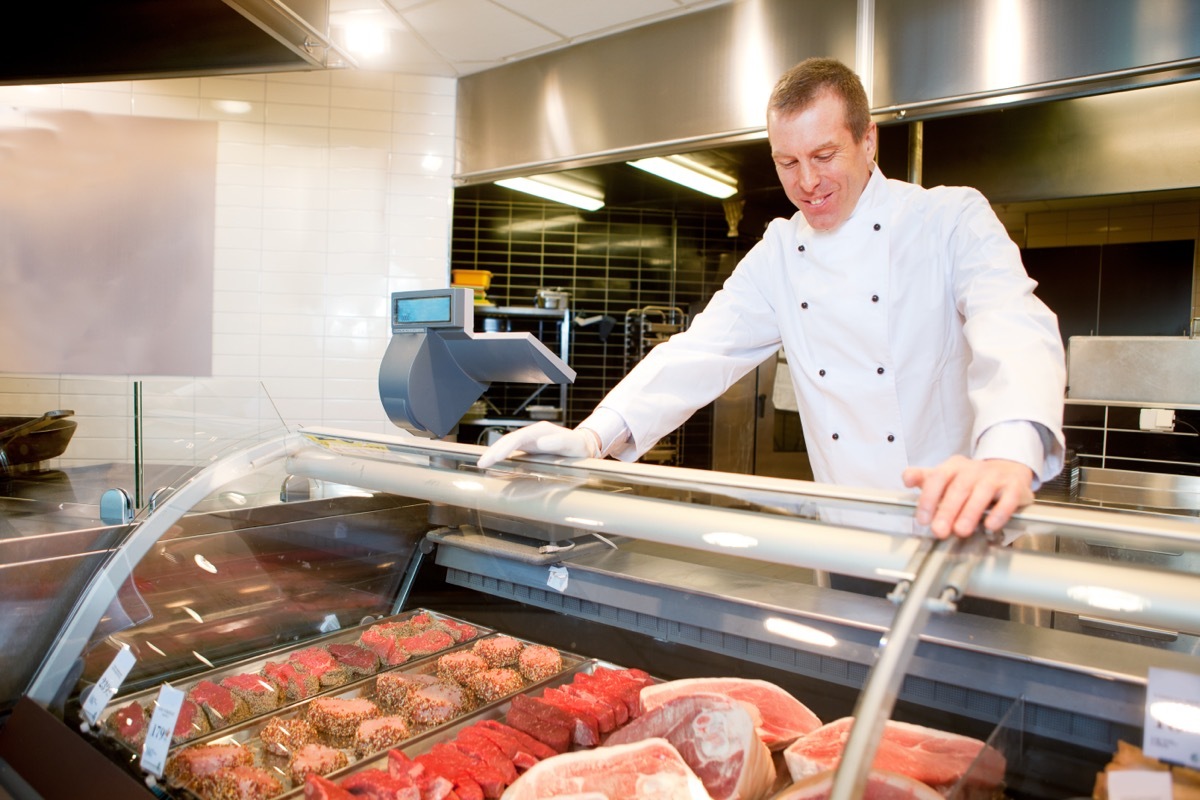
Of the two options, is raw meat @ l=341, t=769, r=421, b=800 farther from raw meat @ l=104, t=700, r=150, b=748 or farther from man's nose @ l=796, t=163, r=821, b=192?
man's nose @ l=796, t=163, r=821, b=192

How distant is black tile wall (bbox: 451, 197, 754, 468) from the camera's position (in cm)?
705

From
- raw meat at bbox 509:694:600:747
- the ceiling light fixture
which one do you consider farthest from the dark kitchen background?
raw meat at bbox 509:694:600:747

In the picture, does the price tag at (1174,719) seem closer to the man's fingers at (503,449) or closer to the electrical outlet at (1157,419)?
the man's fingers at (503,449)

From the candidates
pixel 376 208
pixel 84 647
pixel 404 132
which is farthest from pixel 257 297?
pixel 84 647

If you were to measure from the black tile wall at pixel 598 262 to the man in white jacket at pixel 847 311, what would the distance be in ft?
14.9

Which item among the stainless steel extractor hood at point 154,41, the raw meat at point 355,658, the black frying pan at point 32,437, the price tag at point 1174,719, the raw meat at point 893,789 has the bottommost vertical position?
the raw meat at point 355,658

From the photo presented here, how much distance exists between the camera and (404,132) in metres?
4.92

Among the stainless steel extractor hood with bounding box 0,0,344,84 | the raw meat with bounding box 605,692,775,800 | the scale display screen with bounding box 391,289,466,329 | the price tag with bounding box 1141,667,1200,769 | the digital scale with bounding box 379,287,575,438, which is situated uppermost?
the stainless steel extractor hood with bounding box 0,0,344,84

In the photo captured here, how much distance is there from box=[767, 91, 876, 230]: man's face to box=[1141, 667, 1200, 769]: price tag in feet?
4.01

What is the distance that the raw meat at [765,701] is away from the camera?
4.00 ft

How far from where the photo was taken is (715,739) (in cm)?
120

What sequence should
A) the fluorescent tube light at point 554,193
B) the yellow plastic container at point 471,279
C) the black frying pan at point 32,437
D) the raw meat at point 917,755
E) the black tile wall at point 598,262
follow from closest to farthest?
the raw meat at point 917,755 < the black frying pan at point 32,437 < the yellow plastic container at point 471,279 < the fluorescent tube light at point 554,193 < the black tile wall at point 598,262

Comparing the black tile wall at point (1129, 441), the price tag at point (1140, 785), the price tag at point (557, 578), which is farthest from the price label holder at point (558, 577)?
the black tile wall at point (1129, 441)

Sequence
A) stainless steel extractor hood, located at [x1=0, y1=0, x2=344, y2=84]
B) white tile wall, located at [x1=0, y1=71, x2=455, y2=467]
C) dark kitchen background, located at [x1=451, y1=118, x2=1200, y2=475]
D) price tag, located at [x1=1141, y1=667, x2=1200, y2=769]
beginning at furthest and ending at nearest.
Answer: dark kitchen background, located at [x1=451, y1=118, x2=1200, y2=475]
white tile wall, located at [x1=0, y1=71, x2=455, y2=467]
stainless steel extractor hood, located at [x1=0, y1=0, x2=344, y2=84]
price tag, located at [x1=1141, y1=667, x2=1200, y2=769]
